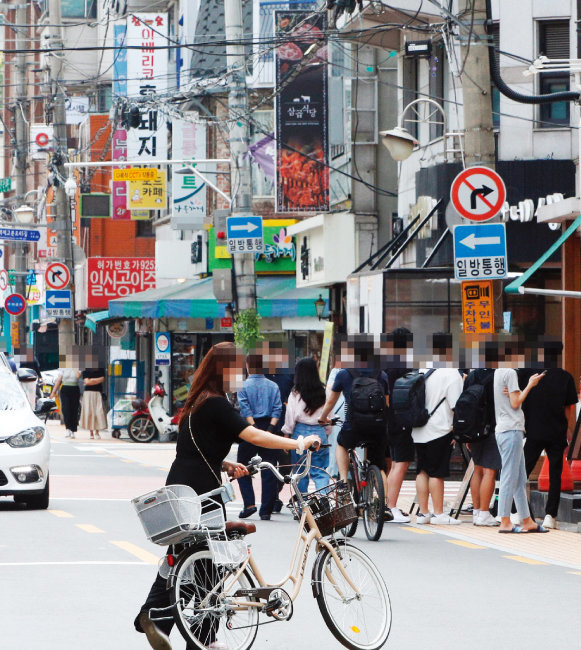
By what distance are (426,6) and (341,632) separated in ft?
64.6

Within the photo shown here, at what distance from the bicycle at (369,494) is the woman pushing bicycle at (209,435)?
20.6 feet

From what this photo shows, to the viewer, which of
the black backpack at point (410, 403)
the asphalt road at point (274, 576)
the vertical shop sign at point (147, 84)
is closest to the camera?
the asphalt road at point (274, 576)

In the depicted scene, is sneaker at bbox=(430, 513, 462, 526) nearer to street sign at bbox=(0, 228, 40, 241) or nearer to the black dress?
the black dress

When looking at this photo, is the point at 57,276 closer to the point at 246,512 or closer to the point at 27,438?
the point at 27,438

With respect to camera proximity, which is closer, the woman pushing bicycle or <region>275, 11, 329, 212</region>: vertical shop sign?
the woman pushing bicycle

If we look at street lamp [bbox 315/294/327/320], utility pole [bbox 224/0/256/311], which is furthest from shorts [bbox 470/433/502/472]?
street lamp [bbox 315/294/327/320]

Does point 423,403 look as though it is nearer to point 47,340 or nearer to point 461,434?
point 461,434

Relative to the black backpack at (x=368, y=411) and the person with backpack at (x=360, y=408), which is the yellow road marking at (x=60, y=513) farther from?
the black backpack at (x=368, y=411)

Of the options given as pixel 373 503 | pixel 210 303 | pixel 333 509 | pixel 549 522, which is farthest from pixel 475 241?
pixel 210 303

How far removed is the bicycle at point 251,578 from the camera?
770 centimetres

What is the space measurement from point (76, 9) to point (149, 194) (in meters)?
26.0

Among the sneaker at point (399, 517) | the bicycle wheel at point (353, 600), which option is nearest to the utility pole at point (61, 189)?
the sneaker at point (399, 517)

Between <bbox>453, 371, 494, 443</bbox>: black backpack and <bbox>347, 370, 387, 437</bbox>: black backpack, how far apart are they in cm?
80

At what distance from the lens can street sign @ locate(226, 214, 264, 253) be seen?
27.1 m
